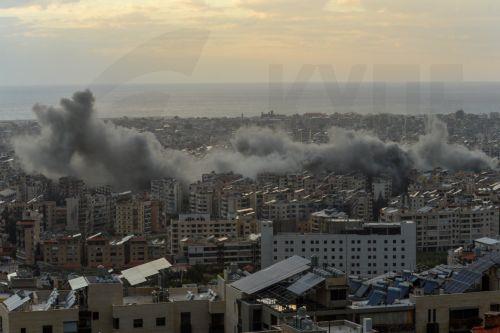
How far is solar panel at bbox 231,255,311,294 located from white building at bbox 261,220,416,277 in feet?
20.4

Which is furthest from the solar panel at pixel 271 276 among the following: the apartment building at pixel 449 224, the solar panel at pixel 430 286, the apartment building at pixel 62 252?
the apartment building at pixel 449 224

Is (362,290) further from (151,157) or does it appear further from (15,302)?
(151,157)

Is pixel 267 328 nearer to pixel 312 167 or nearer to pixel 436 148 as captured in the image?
pixel 312 167

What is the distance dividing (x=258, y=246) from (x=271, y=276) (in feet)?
27.6

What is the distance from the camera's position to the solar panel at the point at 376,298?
6668 mm

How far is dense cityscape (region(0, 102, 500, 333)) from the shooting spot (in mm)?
6402

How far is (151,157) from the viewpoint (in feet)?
88.5

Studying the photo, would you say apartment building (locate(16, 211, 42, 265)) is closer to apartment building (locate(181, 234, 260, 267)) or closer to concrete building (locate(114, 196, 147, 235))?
concrete building (locate(114, 196, 147, 235))

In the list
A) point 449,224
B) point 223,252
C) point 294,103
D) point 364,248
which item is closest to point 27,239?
point 223,252

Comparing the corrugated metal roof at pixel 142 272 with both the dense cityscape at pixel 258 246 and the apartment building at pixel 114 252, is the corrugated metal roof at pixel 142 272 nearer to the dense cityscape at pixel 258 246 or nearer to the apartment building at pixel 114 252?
the dense cityscape at pixel 258 246


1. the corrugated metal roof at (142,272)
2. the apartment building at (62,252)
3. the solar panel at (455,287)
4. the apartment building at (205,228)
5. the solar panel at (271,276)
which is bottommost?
the apartment building at (62,252)

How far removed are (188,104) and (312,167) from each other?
175 ft

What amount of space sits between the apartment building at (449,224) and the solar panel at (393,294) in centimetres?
983

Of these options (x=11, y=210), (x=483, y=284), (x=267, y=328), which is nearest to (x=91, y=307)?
(x=267, y=328)
